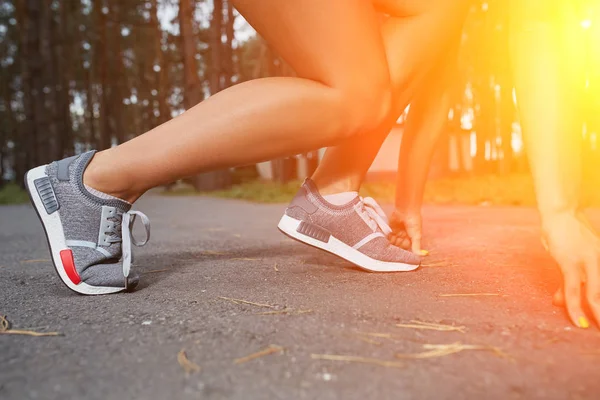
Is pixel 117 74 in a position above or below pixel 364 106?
above

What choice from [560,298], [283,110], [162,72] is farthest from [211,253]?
[162,72]

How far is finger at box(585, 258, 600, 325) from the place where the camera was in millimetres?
1190

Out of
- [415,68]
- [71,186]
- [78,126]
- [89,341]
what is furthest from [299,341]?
[78,126]

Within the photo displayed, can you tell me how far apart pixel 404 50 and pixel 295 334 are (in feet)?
3.22

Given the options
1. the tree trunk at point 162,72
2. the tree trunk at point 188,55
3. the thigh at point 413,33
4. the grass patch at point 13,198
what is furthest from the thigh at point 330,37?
the tree trunk at point 162,72

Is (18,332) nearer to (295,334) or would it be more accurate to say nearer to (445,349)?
(295,334)

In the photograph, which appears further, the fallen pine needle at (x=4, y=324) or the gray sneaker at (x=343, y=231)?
the gray sneaker at (x=343, y=231)

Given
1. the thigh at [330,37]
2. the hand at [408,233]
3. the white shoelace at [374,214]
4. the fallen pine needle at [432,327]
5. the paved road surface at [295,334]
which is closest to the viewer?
the paved road surface at [295,334]

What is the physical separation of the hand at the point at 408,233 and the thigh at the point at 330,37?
80 cm

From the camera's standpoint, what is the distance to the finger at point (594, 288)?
1190 mm

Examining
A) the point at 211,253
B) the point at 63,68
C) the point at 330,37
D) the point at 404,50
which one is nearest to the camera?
the point at 330,37

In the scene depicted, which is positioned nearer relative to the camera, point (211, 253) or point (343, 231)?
point (343, 231)

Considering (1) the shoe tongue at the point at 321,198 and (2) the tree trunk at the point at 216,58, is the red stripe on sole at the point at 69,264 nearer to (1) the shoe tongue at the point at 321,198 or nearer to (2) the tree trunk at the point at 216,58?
(1) the shoe tongue at the point at 321,198

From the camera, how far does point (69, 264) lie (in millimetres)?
1560
